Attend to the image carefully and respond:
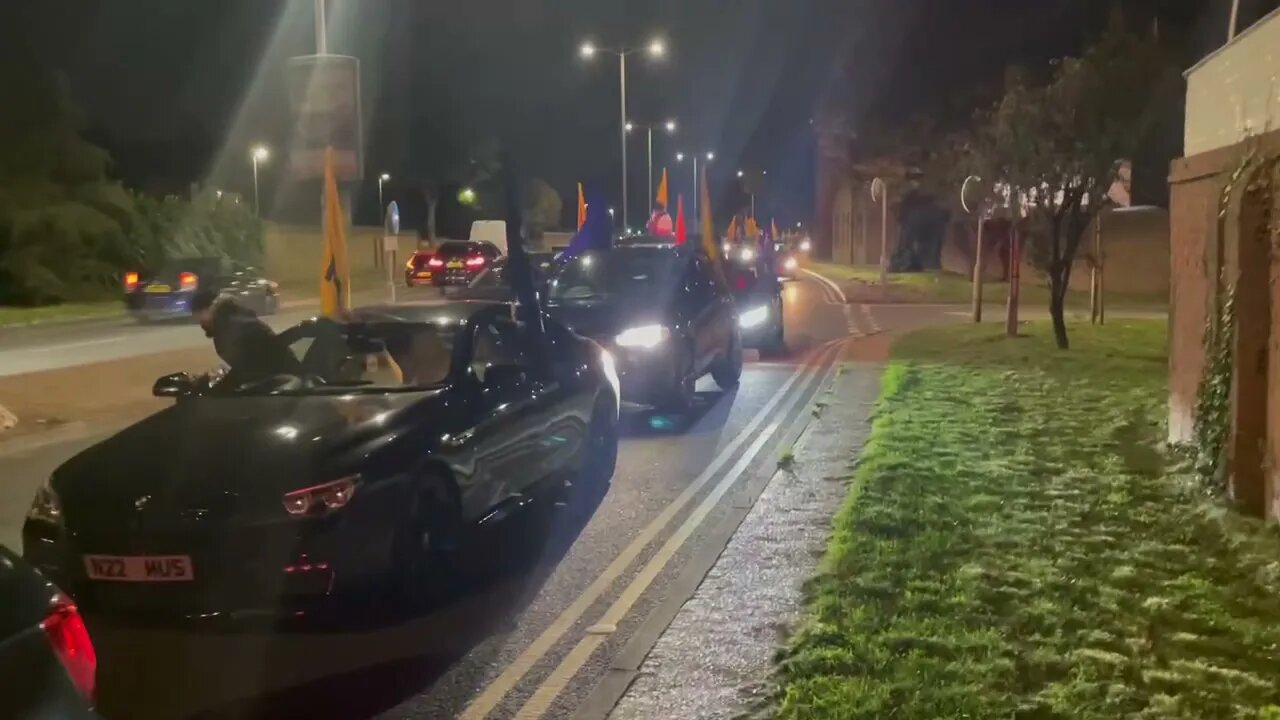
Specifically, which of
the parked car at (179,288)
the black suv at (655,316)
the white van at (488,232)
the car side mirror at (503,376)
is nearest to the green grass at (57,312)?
the parked car at (179,288)

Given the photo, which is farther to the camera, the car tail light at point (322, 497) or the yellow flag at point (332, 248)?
the yellow flag at point (332, 248)

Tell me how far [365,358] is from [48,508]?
213 centimetres

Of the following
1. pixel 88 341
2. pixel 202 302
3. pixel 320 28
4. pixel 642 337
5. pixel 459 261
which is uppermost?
pixel 320 28

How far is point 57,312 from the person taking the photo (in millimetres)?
32906

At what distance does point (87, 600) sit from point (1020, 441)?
7.37 meters

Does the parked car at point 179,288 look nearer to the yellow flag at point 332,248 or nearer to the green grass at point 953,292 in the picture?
the green grass at point 953,292

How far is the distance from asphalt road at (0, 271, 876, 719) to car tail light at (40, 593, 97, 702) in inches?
75.2

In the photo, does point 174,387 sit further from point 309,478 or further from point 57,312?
point 57,312

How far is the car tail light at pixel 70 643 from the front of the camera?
3115mm

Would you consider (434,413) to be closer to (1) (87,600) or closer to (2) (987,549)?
(1) (87,600)

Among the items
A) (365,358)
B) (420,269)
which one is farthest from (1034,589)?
(420,269)

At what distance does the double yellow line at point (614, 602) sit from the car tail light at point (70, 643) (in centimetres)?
193

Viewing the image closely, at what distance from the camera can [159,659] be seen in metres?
5.78

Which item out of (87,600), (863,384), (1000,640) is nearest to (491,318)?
(87,600)
